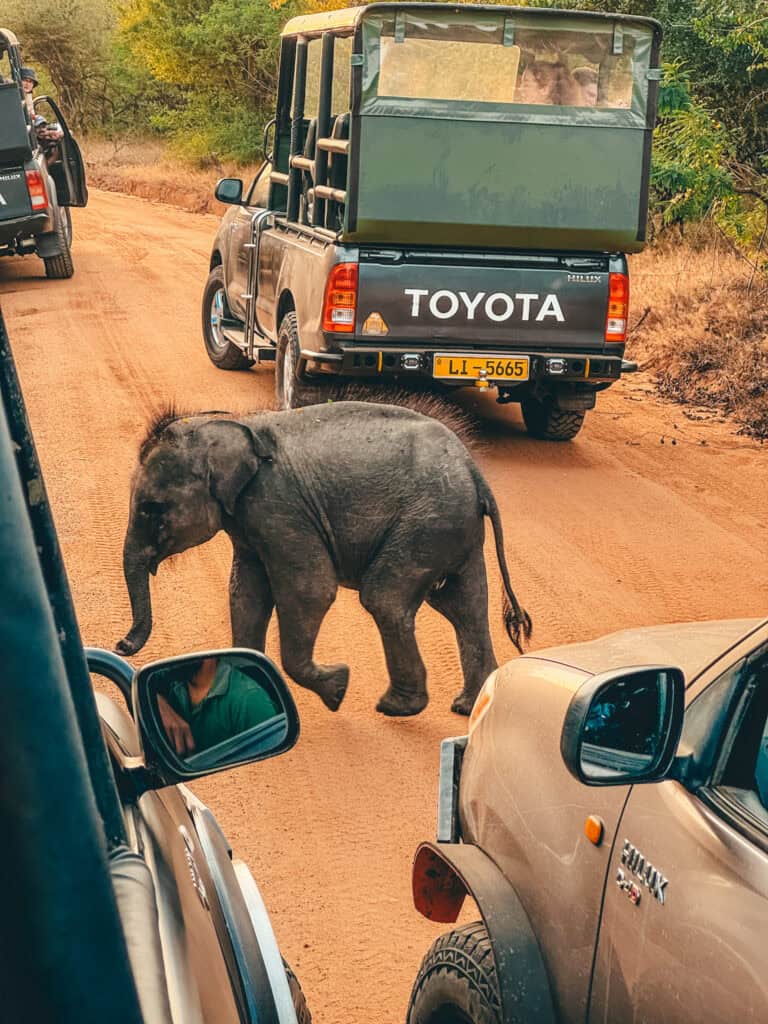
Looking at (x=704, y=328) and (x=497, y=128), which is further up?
(x=497, y=128)

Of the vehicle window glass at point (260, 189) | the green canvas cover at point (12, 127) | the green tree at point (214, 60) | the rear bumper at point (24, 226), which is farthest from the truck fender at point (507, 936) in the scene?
the green tree at point (214, 60)

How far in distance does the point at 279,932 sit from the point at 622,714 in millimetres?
2174

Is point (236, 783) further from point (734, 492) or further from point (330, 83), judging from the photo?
point (330, 83)

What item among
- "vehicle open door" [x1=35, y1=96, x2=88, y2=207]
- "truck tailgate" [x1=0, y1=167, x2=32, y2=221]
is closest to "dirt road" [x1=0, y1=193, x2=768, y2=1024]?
"truck tailgate" [x1=0, y1=167, x2=32, y2=221]

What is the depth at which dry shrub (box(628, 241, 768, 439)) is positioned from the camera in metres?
11.9

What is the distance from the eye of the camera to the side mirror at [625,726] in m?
2.31

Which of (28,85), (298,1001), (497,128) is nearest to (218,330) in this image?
(497,128)

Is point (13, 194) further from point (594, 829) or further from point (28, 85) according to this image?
point (594, 829)

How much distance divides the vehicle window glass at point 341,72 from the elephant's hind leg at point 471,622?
5.88m

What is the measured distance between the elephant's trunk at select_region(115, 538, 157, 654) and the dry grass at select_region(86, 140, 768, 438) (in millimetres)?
6608

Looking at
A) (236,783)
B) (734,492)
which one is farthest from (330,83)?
(236,783)

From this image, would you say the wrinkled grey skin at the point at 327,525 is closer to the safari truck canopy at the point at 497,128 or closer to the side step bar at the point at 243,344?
the safari truck canopy at the point at 497,128

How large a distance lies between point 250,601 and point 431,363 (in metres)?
3.97

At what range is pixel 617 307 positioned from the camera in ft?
31.6
